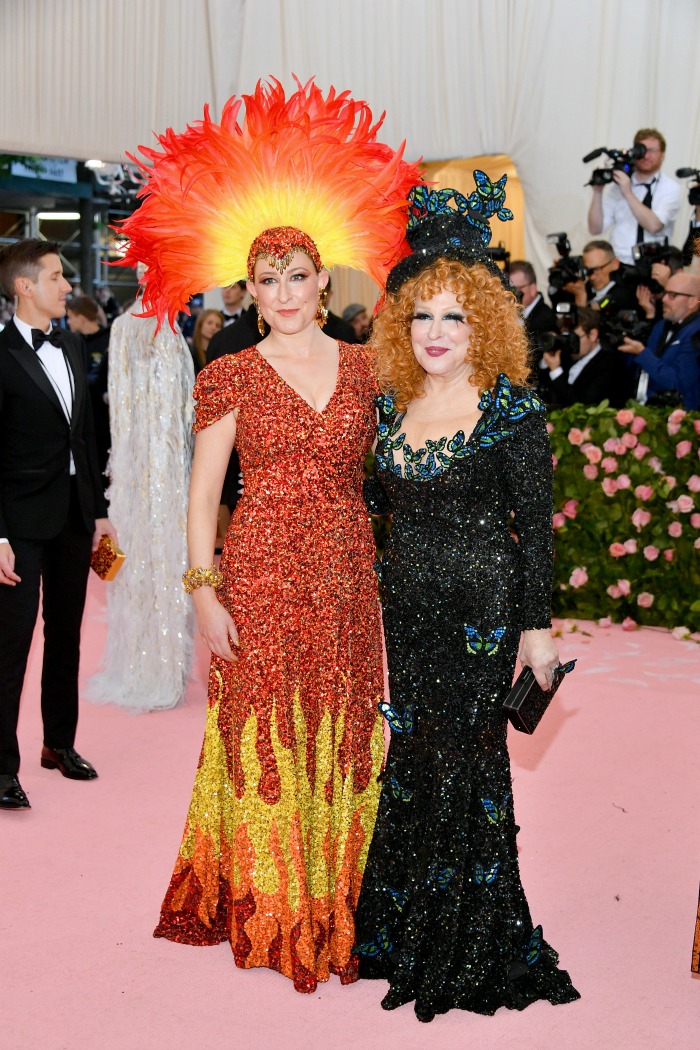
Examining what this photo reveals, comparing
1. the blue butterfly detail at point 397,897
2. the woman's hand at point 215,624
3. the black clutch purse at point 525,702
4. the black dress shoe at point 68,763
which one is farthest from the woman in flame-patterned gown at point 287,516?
the black dress shoe at point 68,763

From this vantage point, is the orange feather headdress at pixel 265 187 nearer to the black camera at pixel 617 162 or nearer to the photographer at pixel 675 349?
the photographer at pixel 675 349

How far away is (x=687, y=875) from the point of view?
11.1ft

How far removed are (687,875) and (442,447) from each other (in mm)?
1634

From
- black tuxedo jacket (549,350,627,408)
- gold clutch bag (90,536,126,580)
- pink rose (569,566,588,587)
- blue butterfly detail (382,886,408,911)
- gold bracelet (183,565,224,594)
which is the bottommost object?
blue butterfly detail (382,886,408,911)

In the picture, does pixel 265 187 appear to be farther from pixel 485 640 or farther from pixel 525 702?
pixel 525 702

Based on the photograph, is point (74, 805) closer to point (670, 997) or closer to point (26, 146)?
point (670, 997)

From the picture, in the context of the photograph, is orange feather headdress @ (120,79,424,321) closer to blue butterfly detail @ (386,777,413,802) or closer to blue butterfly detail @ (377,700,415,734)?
blue butterfly detail @ (377,700,415,734)

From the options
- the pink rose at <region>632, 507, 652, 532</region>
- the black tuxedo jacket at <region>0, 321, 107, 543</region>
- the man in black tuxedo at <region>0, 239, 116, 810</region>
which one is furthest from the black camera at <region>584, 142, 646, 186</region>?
the black tuxedo jacket at <region>0, 321, 107, 543</region>

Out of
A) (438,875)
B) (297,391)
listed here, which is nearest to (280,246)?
(297,391)

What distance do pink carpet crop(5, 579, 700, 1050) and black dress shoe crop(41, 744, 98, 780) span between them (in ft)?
0.14

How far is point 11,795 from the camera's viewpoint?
151 inches

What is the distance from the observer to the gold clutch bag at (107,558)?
3961 mm

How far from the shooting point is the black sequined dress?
2.51 m

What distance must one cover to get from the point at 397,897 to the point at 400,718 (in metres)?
0.42
